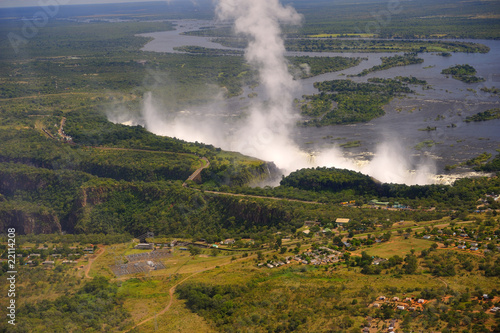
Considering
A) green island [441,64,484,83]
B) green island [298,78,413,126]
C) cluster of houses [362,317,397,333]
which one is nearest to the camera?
cluster of houses [362,317,397,333]

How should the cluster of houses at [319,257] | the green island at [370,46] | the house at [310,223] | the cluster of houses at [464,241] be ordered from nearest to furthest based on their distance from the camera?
1. the cluster of houses at [464,241]
2. the cluster of houses at [319,257]
3. the house at [310,223]
4. the green island at [370,46]

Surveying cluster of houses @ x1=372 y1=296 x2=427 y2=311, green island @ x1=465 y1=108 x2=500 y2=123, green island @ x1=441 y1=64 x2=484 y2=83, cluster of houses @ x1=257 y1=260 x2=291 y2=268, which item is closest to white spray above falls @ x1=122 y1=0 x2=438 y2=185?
green island @ x1=465 y1=108 x2=500 y2=123

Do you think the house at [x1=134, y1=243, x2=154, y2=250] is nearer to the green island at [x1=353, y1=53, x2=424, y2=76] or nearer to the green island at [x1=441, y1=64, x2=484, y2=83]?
the green island at [x1=441, y1=64, x2=484, y2=83]

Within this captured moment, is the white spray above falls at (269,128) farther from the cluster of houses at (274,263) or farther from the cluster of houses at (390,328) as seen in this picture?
the cluster of houses at (390,328)

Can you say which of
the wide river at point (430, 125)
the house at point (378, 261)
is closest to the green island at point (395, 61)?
the wide river at point (430, 125)

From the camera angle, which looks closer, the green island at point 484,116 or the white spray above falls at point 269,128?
the white spray above falls at point 269,128
